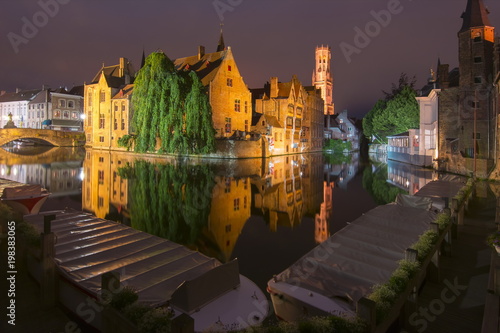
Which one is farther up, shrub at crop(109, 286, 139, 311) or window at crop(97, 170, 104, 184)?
window at crop(97, 170, 104, 184)

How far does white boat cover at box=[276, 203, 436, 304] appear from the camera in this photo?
20.2ft

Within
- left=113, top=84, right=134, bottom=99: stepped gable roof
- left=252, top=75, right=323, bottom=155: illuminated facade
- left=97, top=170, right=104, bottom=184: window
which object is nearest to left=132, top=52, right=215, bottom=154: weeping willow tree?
left=97, top=170, right=104, bottom=184: window

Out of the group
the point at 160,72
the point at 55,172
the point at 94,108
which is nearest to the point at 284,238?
the point at 55,172

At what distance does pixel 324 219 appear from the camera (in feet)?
51.4

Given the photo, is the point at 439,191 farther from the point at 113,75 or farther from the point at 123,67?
the point at 113,75

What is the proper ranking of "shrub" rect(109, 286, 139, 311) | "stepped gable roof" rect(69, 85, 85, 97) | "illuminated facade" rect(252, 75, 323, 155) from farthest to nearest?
"stepped gable roof" rect(69, 85, 85, 97) → "illuminated facade" rect(252, 75, 323, 155) → "shrub" rect(109, 286, 139, 311)

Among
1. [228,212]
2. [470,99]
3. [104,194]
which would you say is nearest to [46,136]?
[104,194]

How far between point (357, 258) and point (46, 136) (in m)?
83.7

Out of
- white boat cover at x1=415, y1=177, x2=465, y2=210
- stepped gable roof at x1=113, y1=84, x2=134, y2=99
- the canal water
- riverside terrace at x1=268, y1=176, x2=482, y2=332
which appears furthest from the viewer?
stepped gable roof at x1=113, y1=84, x2=134, y2=99

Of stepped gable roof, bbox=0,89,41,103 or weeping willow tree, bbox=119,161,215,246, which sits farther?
stepped gable roof, bbox=0,89,41,103

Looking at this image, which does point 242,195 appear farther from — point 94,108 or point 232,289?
point 94,108

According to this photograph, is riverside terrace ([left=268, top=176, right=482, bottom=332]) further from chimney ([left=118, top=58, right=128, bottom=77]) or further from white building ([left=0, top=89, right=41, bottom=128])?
white building ([left=0, top=89, right=41, bottom=128])

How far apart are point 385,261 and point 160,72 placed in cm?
4192

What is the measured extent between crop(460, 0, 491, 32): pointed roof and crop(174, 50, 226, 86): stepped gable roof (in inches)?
1300
